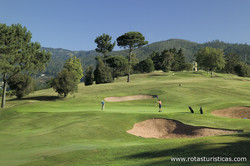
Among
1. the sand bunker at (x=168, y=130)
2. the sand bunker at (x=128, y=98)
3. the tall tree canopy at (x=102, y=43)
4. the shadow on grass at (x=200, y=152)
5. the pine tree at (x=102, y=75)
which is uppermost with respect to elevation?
the tall tree canopy at (x=102, y=43)

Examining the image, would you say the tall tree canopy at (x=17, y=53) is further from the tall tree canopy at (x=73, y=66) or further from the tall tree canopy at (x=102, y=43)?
the tall tree canopy at (x=102, y=43)

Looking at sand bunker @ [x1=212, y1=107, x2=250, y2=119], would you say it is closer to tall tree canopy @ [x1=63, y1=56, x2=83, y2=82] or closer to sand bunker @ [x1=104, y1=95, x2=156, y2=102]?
sand bunker @ [x1=104, y1=95, x2=156, y2=102]

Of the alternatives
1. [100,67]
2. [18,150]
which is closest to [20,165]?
[18,150]

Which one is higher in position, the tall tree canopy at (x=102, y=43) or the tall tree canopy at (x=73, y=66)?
the tall tree canopy at (x=102, y=43)

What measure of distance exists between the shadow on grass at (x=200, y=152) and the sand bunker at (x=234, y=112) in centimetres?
2432

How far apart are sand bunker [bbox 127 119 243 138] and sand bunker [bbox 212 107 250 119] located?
12279 millimetres

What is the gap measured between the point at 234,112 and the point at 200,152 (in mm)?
27856

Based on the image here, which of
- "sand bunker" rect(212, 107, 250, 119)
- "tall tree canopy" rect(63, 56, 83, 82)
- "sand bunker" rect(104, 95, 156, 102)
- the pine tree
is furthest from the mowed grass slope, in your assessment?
"tall tree canopy" rect(63, 56, 83, 82)

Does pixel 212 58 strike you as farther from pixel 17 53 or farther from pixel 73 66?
pixel 17 53

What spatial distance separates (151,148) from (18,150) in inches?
384

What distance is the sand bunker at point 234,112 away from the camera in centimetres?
3397

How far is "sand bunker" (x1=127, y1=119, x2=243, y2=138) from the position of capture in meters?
22.6

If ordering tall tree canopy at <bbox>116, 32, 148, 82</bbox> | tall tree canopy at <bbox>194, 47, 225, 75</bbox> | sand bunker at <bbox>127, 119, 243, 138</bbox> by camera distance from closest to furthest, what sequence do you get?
sand bunker at <bbox>127, 119, 243, 138</bbox>, tall tree canopy at <bbox>116, 32, 148, 82</bbox>, tall tree canopy at <bbox>194, 47, 225, 75</bbox>

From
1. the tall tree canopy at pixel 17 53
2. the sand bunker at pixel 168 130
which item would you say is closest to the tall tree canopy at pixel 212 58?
the tall tree canopy at pixel 17 53
